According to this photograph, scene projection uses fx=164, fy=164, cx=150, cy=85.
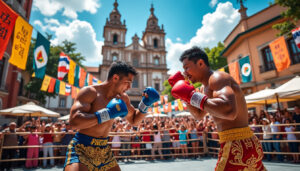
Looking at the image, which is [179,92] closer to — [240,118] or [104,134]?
[240,118]

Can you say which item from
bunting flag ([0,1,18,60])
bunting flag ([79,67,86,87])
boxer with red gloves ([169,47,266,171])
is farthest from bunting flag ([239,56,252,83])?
bunting flag ([0,1,18,60])

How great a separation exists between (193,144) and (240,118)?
Answer: 19.8ft

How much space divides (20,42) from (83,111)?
4544 millimetres

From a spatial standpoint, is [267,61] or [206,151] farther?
[267,61]

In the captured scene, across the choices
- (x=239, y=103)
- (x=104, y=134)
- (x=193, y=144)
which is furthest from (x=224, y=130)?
(x=193, y=144)

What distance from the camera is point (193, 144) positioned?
7.23 m

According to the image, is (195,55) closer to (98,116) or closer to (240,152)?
(240,152)

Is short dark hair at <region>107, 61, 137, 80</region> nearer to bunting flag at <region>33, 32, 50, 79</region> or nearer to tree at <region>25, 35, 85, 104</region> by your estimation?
bunting flag at <region>33, 32, 50, 79</region>

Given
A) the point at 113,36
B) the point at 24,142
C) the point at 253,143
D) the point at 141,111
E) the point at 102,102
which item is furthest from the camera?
the point at 113,36

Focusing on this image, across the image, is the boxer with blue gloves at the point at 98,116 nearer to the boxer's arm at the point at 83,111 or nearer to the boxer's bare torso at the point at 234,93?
the boxer's arm at the point at 83,111

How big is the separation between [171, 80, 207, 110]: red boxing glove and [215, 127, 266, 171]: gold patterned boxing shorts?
1.55 feet

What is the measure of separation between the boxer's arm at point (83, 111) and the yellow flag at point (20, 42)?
402 cm

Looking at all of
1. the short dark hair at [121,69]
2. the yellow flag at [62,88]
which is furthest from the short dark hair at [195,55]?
the yellow flag at [62,88]

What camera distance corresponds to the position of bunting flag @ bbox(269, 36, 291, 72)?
271 inches
